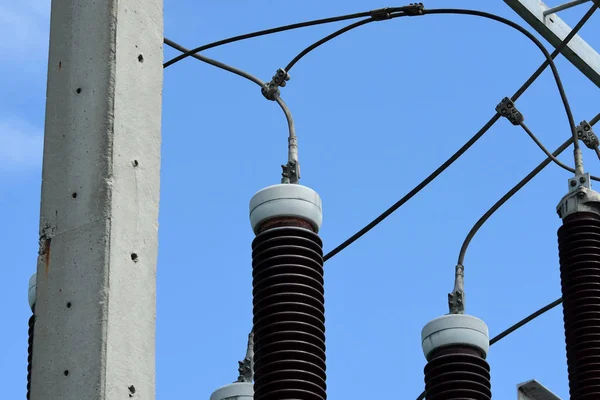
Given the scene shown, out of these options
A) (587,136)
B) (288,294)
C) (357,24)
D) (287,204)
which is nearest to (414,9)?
(357,24)

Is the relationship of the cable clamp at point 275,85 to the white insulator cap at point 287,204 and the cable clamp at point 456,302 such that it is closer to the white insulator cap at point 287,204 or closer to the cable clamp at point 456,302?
the white insulator cap at point 287,204

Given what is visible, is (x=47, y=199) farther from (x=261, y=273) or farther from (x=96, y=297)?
(x=261, y=273)

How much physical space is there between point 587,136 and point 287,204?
4.46m

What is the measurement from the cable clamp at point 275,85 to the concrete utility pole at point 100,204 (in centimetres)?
202

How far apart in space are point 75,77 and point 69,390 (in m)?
1.21

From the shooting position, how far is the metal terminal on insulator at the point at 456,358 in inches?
327

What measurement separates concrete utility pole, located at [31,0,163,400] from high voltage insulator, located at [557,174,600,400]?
3.63 metres

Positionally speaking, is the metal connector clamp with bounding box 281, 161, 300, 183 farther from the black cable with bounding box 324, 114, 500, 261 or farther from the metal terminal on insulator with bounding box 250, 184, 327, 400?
the black cable with bounding box 324, 114, 500, 261

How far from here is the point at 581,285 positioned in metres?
8.95

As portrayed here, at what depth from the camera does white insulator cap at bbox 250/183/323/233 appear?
708 centimetres

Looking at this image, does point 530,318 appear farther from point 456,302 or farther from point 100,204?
point 100,204

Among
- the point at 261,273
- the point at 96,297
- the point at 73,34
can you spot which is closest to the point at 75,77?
the point at 73,34

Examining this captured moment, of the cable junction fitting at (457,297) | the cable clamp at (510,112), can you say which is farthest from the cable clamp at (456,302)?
the cable clamp at (510,112)

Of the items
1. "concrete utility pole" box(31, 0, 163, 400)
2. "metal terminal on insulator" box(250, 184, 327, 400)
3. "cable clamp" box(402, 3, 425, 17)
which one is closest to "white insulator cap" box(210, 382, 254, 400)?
"metal terminal on insulator" box(250, 184, 327, 400)
